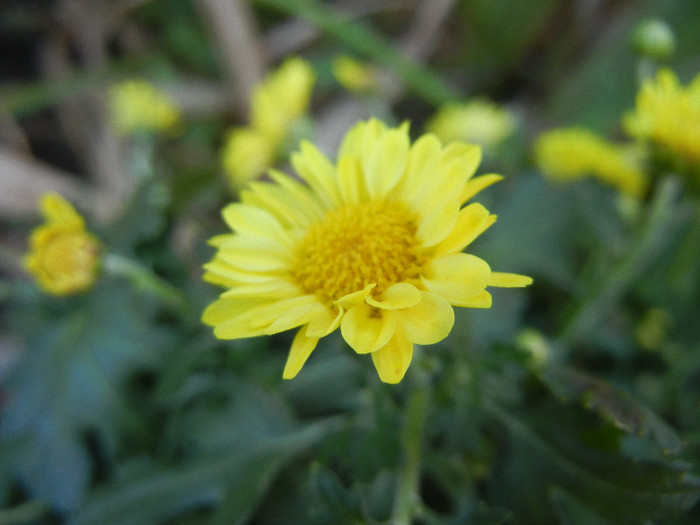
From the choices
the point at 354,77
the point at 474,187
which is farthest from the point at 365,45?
the point at 474,187

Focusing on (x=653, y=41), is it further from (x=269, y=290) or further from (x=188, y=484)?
(x=188, y=484)

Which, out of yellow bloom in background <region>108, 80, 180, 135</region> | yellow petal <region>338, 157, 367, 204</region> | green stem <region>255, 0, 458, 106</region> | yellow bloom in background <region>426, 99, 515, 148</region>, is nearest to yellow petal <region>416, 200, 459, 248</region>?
yellow petal <region>338, 157, 367, 204</region>

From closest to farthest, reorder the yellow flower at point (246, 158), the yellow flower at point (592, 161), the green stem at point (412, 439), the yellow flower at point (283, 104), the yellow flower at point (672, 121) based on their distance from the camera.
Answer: the green stem at point (412, 439), the yellow flower at point (672, 121), the yellow flower at point (592, 161), the yellow flower at point (283, 104), the yellow flower at point (246, 158)

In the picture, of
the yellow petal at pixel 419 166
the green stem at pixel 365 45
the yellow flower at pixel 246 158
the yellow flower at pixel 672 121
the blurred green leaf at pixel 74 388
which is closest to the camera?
the yellow petal at pixel 419 166

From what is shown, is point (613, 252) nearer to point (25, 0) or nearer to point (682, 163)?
point (682, 163)

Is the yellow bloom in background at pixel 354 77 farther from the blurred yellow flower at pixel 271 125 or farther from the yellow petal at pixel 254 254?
the yellow petal at pixel 254 254

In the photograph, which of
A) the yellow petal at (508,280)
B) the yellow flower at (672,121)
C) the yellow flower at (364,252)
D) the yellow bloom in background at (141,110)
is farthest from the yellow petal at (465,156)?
the yellow bloom in background at (141,110)

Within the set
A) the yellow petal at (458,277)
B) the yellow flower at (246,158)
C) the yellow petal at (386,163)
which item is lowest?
the yellow petal at (458,277)

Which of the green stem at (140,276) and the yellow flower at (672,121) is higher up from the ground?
the green stem at (140,276)
